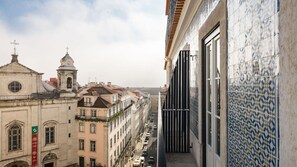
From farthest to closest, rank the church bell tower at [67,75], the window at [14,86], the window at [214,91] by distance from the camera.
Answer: the church bell tower at [67,75] → the window at [14,86] → the window at [214,91]

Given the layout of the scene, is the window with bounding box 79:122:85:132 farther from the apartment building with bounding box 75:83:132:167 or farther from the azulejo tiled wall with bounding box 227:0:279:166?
the azulejo tiled wall with bounding box 227:0:279:166

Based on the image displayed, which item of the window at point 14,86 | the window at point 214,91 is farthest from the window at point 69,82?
the window at point 214,91

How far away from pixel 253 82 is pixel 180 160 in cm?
312

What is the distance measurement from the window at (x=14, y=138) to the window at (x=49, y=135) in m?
2.49

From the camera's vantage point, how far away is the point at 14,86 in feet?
68.4

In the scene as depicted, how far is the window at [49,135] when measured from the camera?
23031mm

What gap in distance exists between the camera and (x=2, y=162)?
19.7 meters

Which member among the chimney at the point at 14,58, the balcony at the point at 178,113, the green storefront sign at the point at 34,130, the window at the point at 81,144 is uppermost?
the chimney at the point at 14,58

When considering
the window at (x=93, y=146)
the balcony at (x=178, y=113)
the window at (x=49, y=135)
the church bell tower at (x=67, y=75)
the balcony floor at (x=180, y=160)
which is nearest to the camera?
the balcony floor at (x=180, y=160)

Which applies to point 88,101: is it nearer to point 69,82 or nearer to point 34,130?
point 69,82

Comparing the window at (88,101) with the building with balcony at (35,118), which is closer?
the building with balcony at (35,118)

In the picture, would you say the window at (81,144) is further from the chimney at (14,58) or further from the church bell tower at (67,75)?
the chimney at (14,58)

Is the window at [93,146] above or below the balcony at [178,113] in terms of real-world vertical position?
below

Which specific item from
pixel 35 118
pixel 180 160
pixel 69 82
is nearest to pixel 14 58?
pixel 69 82
